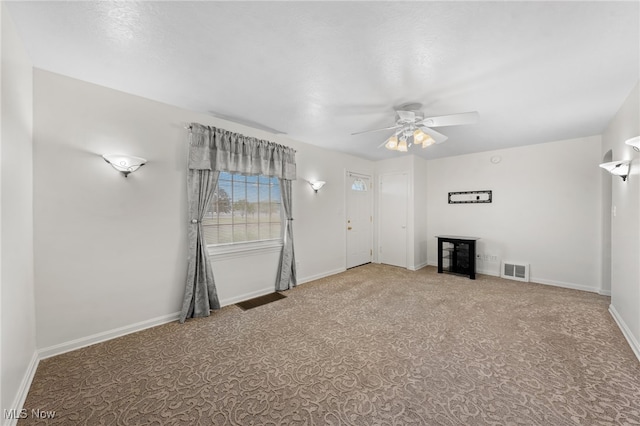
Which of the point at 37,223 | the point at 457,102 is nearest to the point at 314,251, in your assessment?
the point at 457,102

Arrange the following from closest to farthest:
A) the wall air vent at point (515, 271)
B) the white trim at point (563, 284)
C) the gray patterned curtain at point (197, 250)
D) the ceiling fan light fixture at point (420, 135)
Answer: the ceiling fan light fixture at point (420, 135) < the gray patterned curtain at point (197, 250) < the white trim at point (563, 284) < the wall air vent at point (515, 271)

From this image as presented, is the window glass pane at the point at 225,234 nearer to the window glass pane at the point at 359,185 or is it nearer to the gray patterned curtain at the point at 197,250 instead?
the gray patterned curtain at the point at 197,250

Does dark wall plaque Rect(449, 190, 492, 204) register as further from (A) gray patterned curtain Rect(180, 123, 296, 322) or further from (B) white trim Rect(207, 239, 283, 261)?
(A) gray patterned curtain Rect(180, 123, 296, 322)

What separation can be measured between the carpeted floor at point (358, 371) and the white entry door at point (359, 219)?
7.36 feet

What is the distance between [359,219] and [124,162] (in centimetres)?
429

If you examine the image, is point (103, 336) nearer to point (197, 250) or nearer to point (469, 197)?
point (197, 250)

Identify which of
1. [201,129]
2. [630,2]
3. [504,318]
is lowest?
[504,318]

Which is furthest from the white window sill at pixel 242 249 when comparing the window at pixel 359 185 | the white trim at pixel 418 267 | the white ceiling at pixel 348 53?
the white trim at pixel 418 267

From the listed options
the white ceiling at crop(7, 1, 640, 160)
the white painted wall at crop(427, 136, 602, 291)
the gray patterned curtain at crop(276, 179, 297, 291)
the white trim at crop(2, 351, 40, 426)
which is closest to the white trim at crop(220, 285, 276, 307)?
the gray patterned curtain at crop(276, 179, 297, 291)

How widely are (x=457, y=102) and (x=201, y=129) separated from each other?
120 inches

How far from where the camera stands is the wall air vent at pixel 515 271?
4500 millimetres

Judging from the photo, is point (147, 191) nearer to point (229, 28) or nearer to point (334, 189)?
point (229, 28)

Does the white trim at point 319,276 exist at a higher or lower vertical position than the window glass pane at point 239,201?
lower

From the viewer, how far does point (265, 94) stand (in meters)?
2.61
